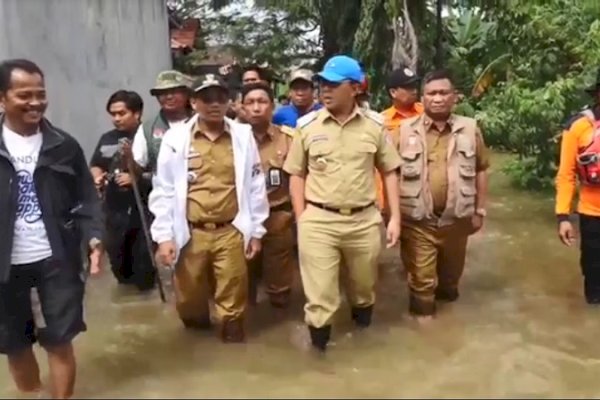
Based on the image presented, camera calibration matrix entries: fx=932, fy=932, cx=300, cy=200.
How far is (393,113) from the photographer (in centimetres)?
730

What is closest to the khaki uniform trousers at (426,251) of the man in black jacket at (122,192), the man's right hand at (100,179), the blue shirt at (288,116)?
the blue shirt at (288,116)

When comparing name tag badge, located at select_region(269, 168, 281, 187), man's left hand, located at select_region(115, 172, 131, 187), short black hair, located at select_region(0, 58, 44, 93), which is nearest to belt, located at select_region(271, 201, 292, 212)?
name tag badge, located at select_region(269, 168, 281, 187)

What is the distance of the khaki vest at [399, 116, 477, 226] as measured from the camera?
6.29m

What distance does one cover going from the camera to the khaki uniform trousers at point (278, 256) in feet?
21.9

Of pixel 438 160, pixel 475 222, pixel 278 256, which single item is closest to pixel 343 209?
pixel 438 160

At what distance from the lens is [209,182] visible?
579cm

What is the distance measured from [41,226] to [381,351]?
2.39 meters

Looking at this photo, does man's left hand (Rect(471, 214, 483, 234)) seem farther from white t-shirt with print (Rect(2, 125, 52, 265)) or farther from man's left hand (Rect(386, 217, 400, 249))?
white t-shirt with print (Rect(2, 125, 52, 265))

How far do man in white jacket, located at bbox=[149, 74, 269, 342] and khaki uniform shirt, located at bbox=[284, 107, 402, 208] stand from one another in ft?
1.11

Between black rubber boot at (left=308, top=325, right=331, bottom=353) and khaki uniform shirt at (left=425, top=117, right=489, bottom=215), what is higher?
khaki uniform shirt at (left=425, top=117, right=489, bottom=215)

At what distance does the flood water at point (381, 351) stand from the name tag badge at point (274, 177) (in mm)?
956

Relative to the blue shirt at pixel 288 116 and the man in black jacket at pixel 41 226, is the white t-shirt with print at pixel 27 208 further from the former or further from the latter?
the blue shirt at pixel 288 116

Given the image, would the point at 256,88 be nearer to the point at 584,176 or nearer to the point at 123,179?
the point at 123,179

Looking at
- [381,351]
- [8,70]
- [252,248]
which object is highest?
[8,70]
